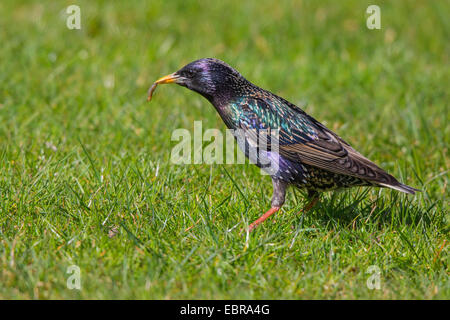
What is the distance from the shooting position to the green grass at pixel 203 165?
393 centimetres

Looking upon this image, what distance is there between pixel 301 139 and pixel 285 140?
124 millimetres

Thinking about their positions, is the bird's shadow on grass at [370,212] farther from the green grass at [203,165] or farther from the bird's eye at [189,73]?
the bird's eye at [189,73]

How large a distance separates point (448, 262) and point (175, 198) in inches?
77.8

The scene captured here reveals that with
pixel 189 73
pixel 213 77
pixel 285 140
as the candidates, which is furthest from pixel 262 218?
pixel 189 73

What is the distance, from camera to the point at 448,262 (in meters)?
4.25

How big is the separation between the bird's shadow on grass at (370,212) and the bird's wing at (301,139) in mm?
348

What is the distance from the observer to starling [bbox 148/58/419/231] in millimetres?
4660

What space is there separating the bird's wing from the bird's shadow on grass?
0.35m

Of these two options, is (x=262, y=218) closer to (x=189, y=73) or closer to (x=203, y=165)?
(x=203, y=165)

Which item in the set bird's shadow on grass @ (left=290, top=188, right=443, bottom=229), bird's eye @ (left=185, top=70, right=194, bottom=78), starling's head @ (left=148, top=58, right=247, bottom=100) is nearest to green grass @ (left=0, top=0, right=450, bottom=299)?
bird's shadow on grass @ (left=290, top=188, right=443, bottom=229)

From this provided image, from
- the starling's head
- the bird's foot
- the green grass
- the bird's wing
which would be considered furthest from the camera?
the starling's head

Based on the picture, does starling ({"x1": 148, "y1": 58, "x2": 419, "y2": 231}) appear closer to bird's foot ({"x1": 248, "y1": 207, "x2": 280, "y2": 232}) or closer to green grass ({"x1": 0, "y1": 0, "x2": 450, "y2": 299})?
bird's foot ({"x1": 248, "y1": 207, "x2": 280, "y2": 232})

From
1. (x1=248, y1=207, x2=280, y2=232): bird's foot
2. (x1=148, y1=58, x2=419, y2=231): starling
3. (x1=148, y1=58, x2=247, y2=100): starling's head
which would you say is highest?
(x1=148, y1=58, x2=247, y2=100): starling's head
